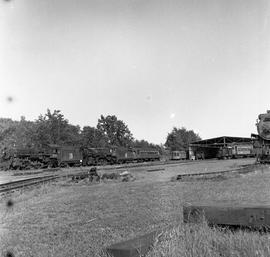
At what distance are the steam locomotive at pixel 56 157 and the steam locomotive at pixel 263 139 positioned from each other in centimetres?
2361

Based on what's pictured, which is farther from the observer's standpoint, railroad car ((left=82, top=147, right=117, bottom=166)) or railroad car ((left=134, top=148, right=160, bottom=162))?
railroad car ((left=134, top=148, right=160, bottom=162))

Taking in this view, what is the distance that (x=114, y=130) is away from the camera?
92.4m

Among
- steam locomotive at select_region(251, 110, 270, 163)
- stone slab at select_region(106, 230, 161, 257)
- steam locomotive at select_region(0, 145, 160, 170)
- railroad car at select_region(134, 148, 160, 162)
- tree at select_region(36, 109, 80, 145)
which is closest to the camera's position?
stone slab at select_region(106, 230, 161, 257)

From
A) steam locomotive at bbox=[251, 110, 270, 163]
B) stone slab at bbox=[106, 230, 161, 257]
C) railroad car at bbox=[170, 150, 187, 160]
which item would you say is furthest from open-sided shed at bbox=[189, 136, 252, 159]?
stone slab at bbox=[106, 230, 161, 257]

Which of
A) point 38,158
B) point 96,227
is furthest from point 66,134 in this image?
point 96,227

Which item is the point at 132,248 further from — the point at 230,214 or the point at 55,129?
the point at 55,129

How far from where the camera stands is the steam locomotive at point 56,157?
40.9 m

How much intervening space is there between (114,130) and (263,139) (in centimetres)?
6745

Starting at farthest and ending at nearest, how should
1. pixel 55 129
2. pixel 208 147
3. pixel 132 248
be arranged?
pixel 55 129
pixel 208 147
pixel 132 248

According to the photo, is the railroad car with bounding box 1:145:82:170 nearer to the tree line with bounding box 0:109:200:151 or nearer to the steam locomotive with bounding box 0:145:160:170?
the steam locomotive with bounding box 0:145:160:170

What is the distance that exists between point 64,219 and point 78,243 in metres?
2.44

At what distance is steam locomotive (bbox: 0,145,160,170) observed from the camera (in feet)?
134

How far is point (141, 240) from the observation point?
3393mm

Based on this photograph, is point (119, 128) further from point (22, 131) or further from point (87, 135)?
point (22, 131)
